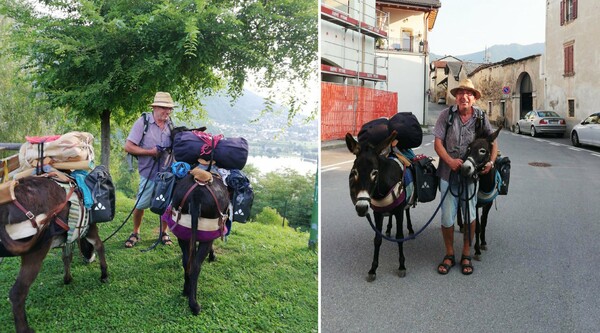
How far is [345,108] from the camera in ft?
7.18

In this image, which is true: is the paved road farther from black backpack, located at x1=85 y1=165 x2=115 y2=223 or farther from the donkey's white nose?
black backpack, located at x1=85 y1=165 x2=115 y2=223

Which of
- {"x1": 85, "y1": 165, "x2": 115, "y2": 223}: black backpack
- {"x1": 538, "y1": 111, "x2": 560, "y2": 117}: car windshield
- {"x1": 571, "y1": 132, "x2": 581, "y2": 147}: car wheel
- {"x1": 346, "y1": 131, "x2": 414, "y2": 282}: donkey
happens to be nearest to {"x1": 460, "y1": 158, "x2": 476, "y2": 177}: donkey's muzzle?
{"x1": 346, "y1": 131, "x2": 414, "y2": 282}: donkey

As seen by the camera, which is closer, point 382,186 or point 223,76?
point 382,186

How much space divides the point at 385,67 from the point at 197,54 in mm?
984

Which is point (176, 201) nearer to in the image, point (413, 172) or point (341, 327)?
point (341, 327)

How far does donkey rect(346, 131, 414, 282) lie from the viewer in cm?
187

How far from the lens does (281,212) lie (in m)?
2.91

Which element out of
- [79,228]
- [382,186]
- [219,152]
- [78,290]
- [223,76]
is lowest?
[78,290]

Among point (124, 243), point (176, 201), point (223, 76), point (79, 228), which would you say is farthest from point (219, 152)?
point (223, 76)

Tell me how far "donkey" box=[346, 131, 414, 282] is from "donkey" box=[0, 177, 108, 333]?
3.43 feet

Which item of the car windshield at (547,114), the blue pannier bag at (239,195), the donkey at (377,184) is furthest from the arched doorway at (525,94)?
the blue pannier bag at (239,195)

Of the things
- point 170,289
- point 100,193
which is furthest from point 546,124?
point 100,193

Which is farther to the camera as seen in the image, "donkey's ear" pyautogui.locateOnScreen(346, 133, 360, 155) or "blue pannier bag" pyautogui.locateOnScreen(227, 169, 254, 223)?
"blue pannier bag" pyautogui.locateOnScreen(227, 169, 254, 223)

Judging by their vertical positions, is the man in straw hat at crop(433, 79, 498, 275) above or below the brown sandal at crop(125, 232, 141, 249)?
above
